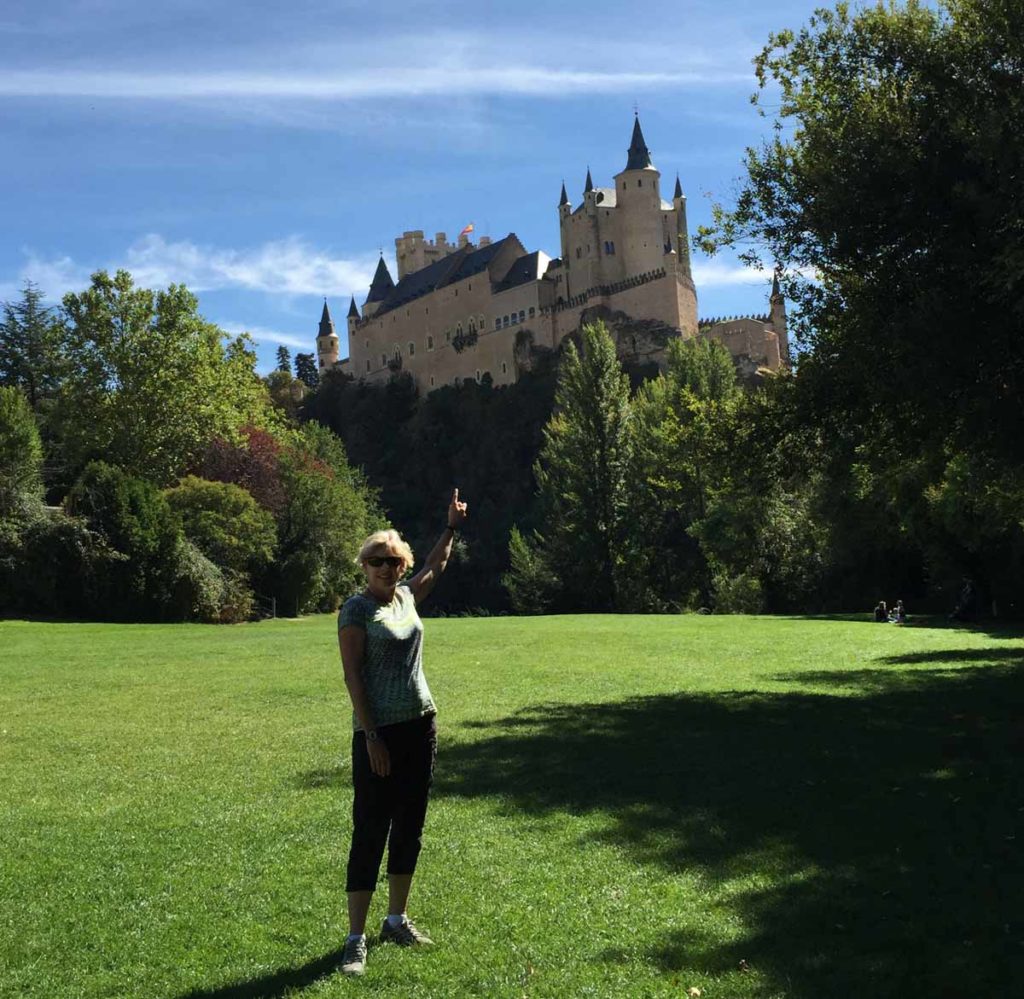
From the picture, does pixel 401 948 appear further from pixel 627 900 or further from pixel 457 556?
pixel 457 556

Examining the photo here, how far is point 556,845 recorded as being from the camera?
692 centimetres

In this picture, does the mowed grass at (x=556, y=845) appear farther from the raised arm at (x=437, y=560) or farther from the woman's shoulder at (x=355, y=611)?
the raised arm at (x=437, y=560)

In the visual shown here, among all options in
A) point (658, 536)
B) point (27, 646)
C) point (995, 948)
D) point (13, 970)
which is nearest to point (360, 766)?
point (13, 970)

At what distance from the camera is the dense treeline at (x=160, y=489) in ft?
132

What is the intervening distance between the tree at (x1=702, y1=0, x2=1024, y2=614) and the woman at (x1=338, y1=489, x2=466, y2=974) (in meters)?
8.16

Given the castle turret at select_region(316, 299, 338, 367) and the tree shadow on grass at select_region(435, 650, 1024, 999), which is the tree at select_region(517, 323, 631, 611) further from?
the castle turret at select_region(316, 299, 338, 367)

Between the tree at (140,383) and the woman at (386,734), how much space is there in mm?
48631

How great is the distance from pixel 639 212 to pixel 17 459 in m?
68.7

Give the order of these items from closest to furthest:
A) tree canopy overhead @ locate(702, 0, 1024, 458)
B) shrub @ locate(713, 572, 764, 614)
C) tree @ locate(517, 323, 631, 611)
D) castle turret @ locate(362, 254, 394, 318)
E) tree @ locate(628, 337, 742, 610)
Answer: tree canopy overhead @ locate(702, 0, 1024, 458) < shrub @ locate(713, 572, 764, 614) < tree @ locate(628, 337, 742, 610) < tree @ locate(517, 323, 631, 611) < castle turret @ locate(362, 254, 394, 318)

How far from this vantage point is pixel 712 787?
845 centimetres

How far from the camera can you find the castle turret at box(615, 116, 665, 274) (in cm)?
9919

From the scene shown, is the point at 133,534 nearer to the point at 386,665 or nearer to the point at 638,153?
the point at 386,665

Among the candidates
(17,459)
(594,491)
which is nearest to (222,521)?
(17,459)

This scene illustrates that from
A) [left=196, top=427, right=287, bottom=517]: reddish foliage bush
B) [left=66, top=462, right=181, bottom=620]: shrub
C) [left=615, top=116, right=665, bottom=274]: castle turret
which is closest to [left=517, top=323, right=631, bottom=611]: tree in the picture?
[left=196, top=427, right=287, bottom=517]: reddish foliage bush
